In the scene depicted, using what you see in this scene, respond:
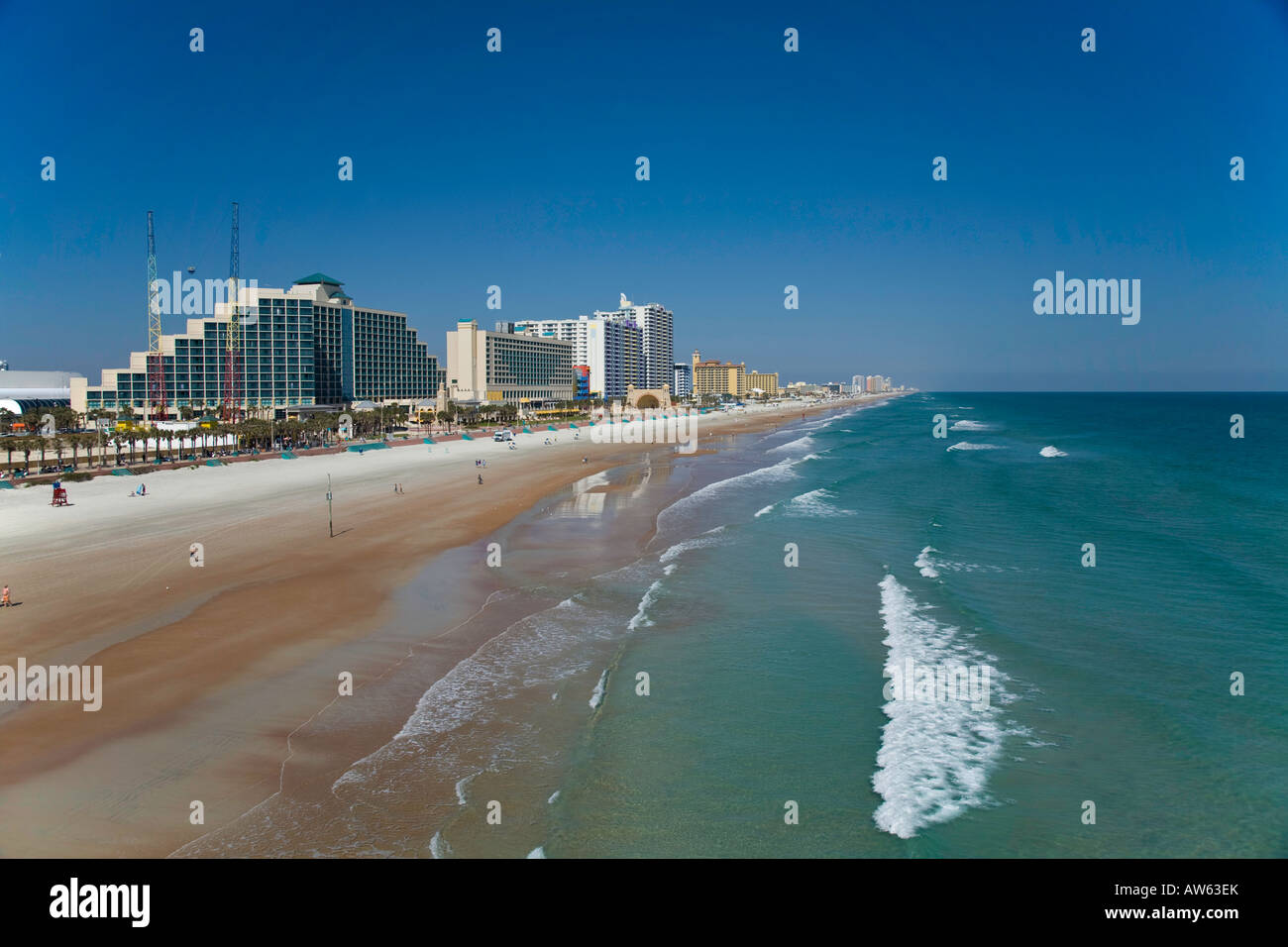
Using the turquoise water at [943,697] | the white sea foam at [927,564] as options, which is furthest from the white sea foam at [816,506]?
the white sea foam at [927,564]

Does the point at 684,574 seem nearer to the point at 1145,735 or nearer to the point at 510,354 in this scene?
the point at 1145,735

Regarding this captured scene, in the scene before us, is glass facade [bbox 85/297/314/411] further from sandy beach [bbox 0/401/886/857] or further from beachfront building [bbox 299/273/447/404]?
sandy beach [bbox 0/401/886/857]
